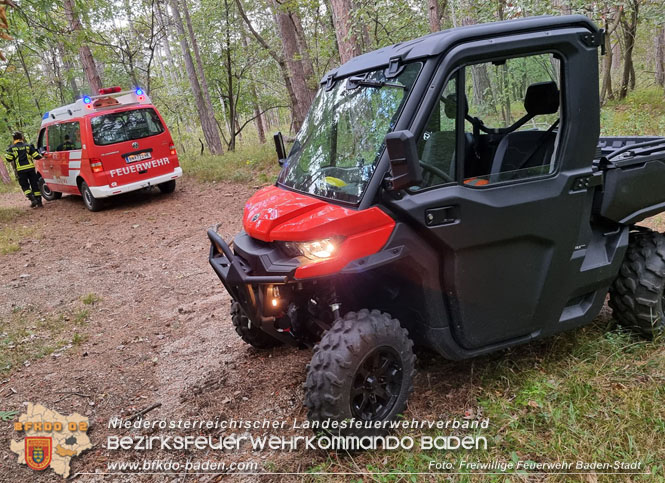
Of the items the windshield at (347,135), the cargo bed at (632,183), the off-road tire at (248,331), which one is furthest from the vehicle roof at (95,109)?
the cargo bed at (632,183)

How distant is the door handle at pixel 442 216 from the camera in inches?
101

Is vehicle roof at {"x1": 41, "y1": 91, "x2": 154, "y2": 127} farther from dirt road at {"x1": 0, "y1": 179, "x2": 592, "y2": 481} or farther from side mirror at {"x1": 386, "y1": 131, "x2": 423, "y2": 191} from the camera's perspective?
side mirror at {"x1": 386, "y1": 131, "x2": 423, "y2": 191}

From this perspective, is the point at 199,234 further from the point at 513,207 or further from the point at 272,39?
the point at 272,39

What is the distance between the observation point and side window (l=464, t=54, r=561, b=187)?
2855 millimetres

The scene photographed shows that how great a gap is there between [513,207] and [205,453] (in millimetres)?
2504

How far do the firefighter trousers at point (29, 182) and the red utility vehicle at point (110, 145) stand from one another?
4.17 feet

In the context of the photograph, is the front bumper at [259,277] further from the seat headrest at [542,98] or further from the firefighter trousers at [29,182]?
the firefighter trousers at [29,182]

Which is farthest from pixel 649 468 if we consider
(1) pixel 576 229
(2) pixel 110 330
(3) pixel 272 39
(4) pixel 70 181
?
(3) pixel 272 39

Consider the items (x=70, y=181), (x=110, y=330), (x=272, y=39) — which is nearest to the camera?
(x=110, y=330)

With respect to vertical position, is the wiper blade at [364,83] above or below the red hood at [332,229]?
above

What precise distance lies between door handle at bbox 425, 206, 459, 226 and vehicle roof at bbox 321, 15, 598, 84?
87cm

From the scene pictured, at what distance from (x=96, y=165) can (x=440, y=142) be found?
9203mm

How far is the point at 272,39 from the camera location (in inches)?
791

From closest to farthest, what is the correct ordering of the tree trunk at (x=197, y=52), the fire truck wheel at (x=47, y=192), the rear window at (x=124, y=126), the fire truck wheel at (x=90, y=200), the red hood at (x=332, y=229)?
1. the red hood at (x=332, y=229)
2. the rear window at (x=124, y=126)
3. the fire truck wheel at (x=90, y=200)
4. the fire truck wheel at (x=47, y=192)
5. the tree trunk at (x=197, y=52)
